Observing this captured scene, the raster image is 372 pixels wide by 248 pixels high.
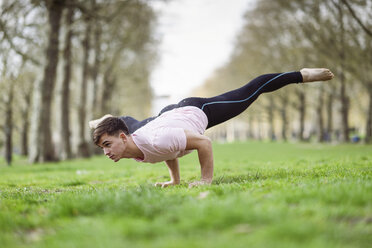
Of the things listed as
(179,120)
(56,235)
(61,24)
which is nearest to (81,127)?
(61,24)

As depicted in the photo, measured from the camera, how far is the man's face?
4.43 m

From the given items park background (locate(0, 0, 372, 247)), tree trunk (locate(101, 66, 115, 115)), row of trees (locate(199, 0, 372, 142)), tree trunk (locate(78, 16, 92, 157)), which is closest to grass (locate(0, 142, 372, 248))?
park background (locate(0, 0, 372, 247))

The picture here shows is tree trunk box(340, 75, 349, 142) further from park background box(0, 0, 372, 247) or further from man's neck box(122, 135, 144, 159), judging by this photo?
man's neck box(122, 135, 144, 159)

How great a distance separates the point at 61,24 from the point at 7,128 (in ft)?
20.2

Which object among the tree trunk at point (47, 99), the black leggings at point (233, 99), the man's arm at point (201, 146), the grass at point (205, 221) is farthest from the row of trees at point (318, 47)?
the grass at point (205, 221)

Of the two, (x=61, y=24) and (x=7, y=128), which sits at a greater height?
(x=61, y=24)

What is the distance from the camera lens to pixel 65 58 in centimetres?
1775

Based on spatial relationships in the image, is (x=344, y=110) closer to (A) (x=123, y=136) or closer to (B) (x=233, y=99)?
(B) (x=233, y=99)

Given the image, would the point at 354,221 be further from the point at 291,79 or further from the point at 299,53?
the point at 299,53

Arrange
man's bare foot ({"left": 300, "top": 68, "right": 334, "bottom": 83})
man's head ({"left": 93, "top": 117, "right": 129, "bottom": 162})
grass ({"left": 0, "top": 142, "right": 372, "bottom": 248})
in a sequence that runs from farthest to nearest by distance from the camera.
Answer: man's bare foot ({"left": 300, "top": 68, "right": 334, "bottom": 83}) < man's head ({"left": 93, "top": 117, "right": 129, "bottom": 162}) < grass ({"left": 0, "top": 142, "right": 372, "bottom": 248})

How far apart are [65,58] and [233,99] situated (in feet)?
48.6

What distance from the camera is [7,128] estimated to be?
17.1m

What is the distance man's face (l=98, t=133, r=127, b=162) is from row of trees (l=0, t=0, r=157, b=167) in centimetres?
841

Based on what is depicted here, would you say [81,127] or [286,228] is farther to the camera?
[81,127]
